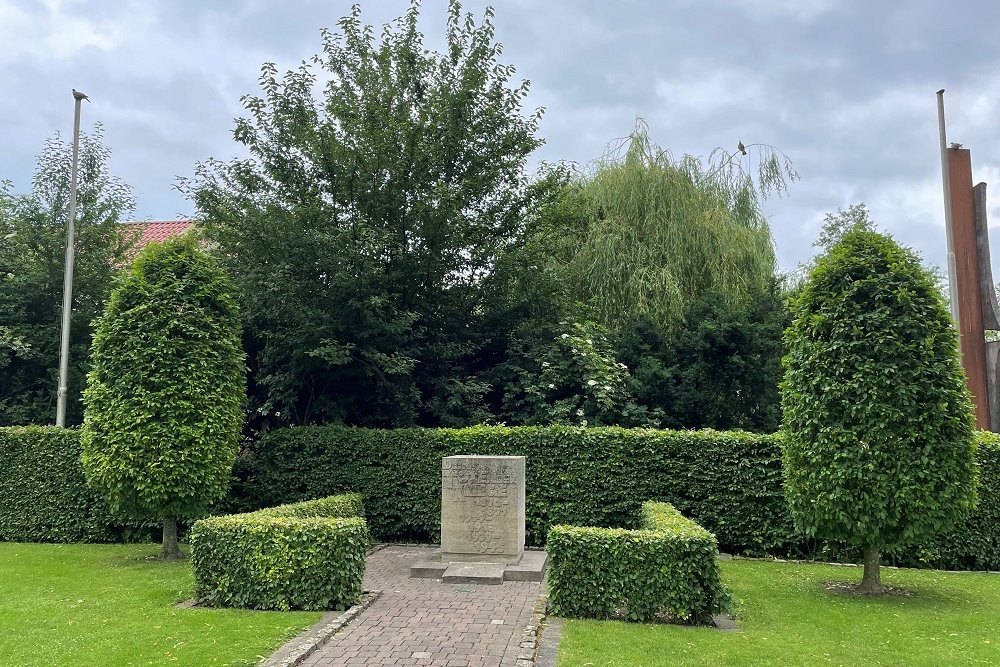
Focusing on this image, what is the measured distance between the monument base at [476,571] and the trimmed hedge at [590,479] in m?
2.38

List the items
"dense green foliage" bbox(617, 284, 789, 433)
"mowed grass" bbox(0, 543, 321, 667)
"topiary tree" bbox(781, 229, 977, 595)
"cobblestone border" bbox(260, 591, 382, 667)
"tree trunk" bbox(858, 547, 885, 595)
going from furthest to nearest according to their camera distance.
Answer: "dense green foliage" bbox(617, 284, 789, 433) < "tree trunk" bbox(858, 547, 885, 595) < "topiary tree" bbox(781, 229, 977, 595) < "mowed grass" bbox(0, 543, 321, 667) < "cobblestone border" bbox(260, 591, 382, 667)

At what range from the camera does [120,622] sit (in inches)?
317

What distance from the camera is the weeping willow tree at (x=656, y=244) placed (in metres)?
18.5

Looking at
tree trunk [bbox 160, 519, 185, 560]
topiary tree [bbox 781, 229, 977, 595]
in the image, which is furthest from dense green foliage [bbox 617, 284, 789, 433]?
tree trunk [bbox 160, 519, 185, 560]

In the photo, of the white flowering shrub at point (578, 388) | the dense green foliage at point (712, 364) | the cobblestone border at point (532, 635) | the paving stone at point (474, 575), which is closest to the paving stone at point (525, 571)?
the paving stone at point (474, 575)

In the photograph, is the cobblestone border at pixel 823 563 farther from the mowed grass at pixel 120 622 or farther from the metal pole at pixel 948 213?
the mowed grass at pixel 120 622

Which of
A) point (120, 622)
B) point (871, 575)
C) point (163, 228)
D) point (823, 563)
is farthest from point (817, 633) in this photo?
point (163, 228)

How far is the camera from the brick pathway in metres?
6.91

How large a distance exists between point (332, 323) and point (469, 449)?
3764mm

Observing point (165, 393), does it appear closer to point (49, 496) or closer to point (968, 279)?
point (49, 496)

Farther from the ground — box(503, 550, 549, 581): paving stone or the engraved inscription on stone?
the engraved inscription on stone

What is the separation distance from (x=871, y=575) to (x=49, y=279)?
18700 millimetres

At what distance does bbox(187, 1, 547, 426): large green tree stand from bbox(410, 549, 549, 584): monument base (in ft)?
15.1

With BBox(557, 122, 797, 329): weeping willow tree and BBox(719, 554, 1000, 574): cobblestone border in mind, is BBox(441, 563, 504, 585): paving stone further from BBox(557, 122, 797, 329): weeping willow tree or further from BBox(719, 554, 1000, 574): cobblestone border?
BBox(557, 122, 797, 329): weeping willow tree
